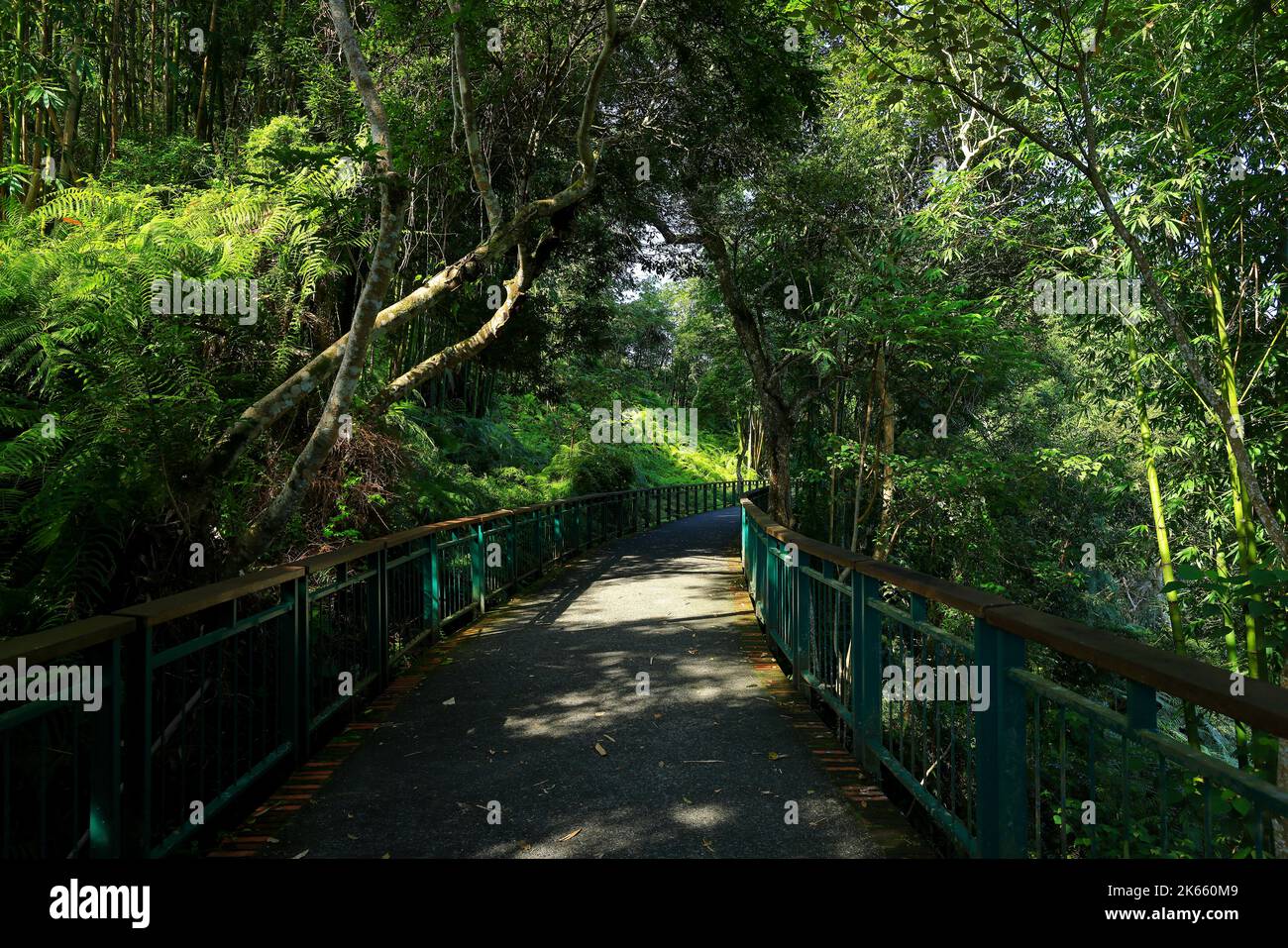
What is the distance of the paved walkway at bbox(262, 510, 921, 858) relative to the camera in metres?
3.37

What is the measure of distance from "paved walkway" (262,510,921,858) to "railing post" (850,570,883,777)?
260 millimetres

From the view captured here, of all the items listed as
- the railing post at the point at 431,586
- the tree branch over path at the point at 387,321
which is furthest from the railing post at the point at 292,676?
the railing post at the point at 431,586

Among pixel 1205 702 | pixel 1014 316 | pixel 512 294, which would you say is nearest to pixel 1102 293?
pixel 1014 316

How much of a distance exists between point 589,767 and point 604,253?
1062cm

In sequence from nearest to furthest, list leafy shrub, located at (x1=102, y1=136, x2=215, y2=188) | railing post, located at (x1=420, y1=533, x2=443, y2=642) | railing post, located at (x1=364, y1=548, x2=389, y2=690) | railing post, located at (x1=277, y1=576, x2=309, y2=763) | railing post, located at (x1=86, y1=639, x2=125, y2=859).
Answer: railing post, located at (x1=86, y1=639, x2=125, y2=859)
railing post, located at (x1=277, y1=576, x2=309, y2=763)
railing post, located at (x1=364, y1=548, x2=389, y2=690)
railing post, located at (x1=420, y1=533, x2=443, y2=642)
leafy shrub, located at (x1=102, y1=136, x2=215, y2=188)

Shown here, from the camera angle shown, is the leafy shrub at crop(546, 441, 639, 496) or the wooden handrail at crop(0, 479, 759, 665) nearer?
the wooden handrail at crop(0, 479, 759, 665)

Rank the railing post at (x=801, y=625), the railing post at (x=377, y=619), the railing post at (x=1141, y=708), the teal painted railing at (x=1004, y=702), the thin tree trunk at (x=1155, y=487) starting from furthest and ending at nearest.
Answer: the thin tree trunk at (x=1155, y=487) < the railing post at (x=377, y=619) < the railing post at (x=801, y=625) < the railing post at (x=1141, y=708) < the teal painted railing at (x=1004, y=702)

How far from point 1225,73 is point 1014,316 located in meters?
5.75

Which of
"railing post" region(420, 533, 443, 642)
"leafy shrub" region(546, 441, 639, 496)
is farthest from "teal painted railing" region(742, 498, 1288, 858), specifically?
"leafy shrub" region(546, 441, 639, 496)

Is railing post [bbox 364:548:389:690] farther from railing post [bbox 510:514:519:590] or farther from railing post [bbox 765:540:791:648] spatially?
railing post [bbox 510:514:519:590]

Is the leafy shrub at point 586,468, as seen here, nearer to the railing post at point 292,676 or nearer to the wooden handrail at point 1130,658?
the railing post at point 292,676

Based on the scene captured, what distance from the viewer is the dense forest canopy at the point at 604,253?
452 centimetres

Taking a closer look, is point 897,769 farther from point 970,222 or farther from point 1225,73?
point 970,222

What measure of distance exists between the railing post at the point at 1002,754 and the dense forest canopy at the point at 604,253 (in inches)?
46.3
